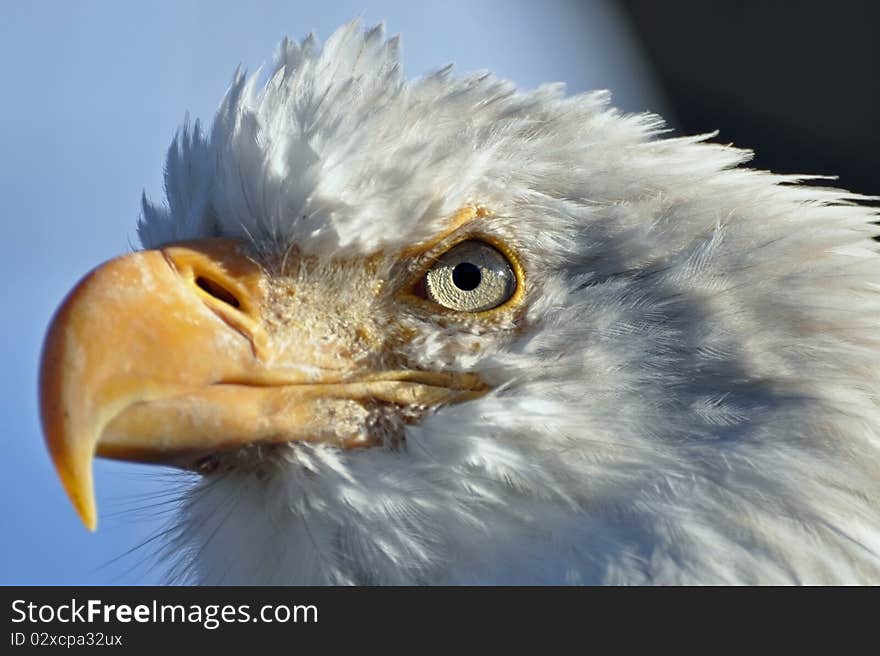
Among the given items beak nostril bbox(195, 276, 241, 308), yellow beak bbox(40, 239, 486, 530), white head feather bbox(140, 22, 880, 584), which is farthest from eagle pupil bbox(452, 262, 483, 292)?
beak nostril bbox(195, 276, 241, 308)

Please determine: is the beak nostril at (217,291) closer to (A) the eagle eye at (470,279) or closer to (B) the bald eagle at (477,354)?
(B) the bald eagle at (477,354)

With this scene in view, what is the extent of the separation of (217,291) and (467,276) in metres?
0.58

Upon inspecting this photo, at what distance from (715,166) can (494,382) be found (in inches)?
33.6

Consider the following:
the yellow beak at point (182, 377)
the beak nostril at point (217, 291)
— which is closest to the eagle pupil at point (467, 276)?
the yellow beak at point (182, 377)

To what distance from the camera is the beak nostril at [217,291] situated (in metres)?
2.62

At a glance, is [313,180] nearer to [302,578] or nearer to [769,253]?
[302,578]

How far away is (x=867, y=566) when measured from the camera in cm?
241

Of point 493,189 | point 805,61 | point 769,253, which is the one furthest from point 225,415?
point 805,61

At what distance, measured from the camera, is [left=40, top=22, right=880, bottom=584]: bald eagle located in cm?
241

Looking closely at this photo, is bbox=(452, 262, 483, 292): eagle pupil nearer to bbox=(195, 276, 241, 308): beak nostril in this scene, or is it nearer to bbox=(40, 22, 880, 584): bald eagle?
bbox=(40, 22, 880, 584): bald eagle

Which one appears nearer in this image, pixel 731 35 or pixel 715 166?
pixel 715 166

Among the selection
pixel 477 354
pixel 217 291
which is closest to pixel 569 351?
pixel 477 354

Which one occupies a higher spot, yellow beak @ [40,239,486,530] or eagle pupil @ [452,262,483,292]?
eagle pupil @ [452,262,483,292]

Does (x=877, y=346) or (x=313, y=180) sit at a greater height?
(x=313, y=180)
